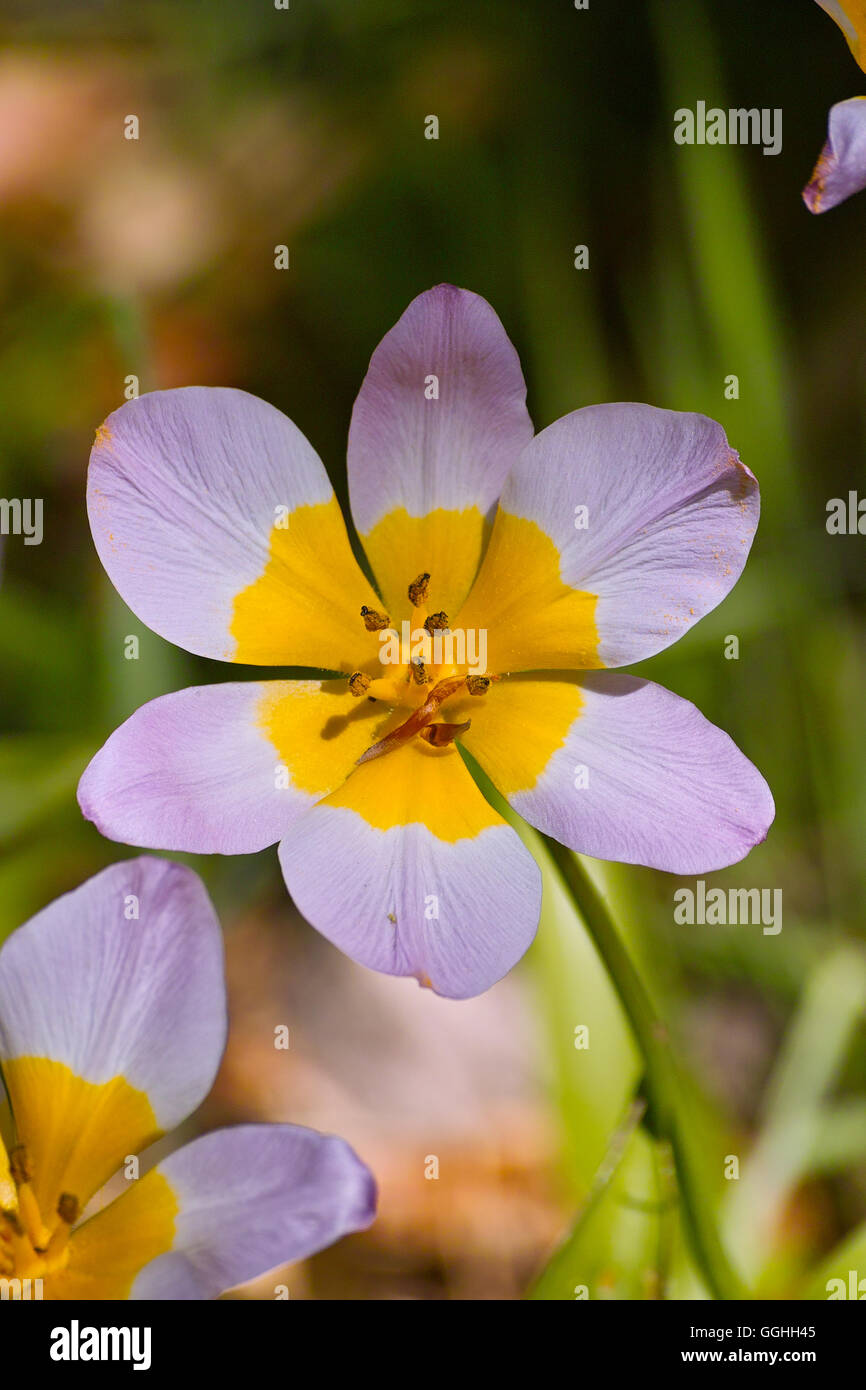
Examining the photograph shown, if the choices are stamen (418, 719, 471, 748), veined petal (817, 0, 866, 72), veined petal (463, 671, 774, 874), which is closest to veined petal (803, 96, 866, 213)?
veined petal (817, 0, 866, 72)

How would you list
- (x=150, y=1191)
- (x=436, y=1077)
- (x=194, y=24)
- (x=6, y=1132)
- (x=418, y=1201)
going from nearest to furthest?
(x=150, y=1191), (x=6, y=1132), (x=418, y=1201), (x=436, y=1077), (x=194, y=24)

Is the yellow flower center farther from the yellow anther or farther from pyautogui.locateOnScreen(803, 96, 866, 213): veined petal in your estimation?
pyautogui.locateOnScreen(803, 96, 866, 213): veined petal

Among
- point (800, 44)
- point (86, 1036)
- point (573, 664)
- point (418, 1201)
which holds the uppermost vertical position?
point (800, 44)

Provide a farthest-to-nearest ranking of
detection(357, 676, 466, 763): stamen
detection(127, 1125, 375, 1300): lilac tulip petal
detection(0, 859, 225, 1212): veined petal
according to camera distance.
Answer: detection(357, 676, 466, 763): stamen, detection(0, 859, 225, 1212): veined petal, detection(127, 1125, 375, 1300): lilac tulip petal

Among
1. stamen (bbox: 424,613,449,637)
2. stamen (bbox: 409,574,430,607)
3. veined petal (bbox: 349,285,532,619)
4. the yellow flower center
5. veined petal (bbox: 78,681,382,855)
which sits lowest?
the yellow flower center

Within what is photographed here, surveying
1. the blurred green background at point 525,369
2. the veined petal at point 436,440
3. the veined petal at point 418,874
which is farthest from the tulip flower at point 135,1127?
the blurred green background at point 525,369

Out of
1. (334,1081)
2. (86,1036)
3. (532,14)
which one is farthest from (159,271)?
→ (86,1036)
